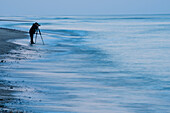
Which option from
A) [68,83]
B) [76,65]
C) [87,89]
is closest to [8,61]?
[76,65]

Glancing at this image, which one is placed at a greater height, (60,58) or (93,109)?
(60,58)

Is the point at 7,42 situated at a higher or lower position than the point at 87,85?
higher

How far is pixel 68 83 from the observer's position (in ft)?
36.7

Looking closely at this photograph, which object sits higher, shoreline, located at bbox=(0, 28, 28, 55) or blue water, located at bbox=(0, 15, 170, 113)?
shoreline, located at bbox=(0, 28, 28, 55)

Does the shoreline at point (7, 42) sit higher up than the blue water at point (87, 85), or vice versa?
the shoreline at point (7, 42)

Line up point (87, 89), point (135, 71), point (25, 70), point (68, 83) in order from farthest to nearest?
1. point (135, 71)
2. point (25, 70)
3. point (68, 83)
4. point (87, 89)

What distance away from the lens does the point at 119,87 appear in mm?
10906

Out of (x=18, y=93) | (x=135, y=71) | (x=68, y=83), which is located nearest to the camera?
(x=18, y=93)

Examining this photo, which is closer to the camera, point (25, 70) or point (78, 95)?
point (78, 95)

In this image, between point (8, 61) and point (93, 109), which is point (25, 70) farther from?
point (93, 109)

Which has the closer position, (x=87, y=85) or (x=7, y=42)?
(x=87, y=85)

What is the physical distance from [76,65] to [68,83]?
175 inches

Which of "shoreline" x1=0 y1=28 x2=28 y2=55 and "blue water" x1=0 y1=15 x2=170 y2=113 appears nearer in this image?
"blue water" x1=0 y1=15 x2=170 y2=113

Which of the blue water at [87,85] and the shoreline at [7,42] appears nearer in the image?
the blue water at [87,85]
